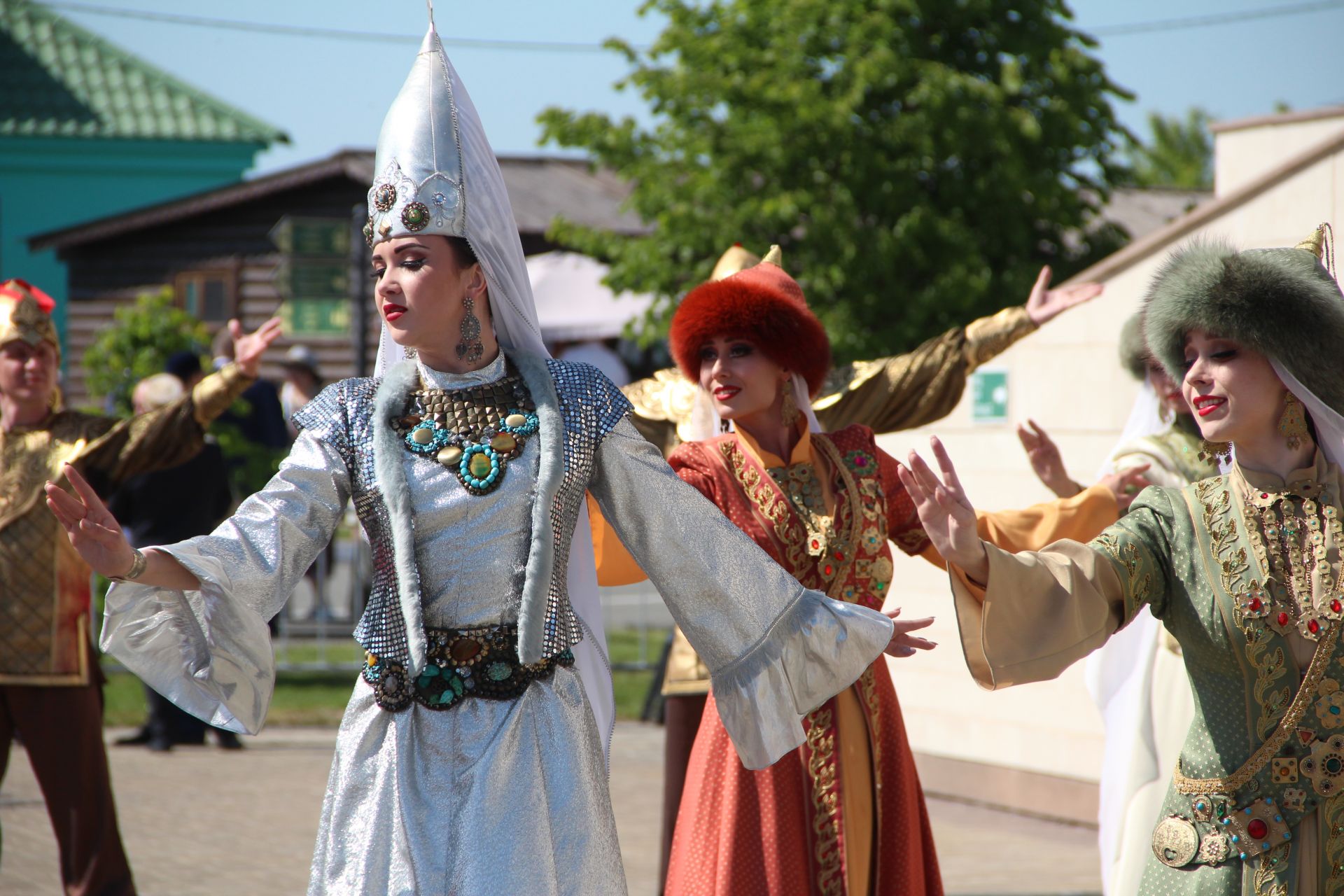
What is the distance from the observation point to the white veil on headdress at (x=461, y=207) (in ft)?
10.1

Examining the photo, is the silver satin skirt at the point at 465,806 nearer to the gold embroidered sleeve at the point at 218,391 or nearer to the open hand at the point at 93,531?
the open hand at the point at 93,531

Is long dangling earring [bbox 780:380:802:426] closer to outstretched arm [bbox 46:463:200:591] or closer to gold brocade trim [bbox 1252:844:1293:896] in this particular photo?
gold brocade trim [bbox 1252:844:1293:896]

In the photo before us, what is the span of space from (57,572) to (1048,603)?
141 inches

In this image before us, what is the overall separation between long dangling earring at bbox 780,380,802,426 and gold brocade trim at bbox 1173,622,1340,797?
1.57 m

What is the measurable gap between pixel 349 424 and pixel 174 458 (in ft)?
8.30

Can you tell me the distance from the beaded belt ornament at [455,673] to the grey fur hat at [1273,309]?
4.73ft

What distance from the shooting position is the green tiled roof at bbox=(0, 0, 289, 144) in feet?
89.0

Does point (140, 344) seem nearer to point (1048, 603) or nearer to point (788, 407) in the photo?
point (788, 407)

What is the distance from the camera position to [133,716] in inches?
378

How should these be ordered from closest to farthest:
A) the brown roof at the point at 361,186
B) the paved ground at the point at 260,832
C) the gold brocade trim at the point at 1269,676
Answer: the gold brocade trim at the point at 1269,676, the paved ground at the point at 260,832, the brown roof at the point at 361,186

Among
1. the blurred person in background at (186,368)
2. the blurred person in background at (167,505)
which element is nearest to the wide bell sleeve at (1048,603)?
the blurred person in background at (167,505)

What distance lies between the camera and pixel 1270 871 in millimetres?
2846

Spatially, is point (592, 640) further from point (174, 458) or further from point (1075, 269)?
point (1075, 269)

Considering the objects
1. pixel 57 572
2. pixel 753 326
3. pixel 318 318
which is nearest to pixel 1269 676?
pixel 753 326
